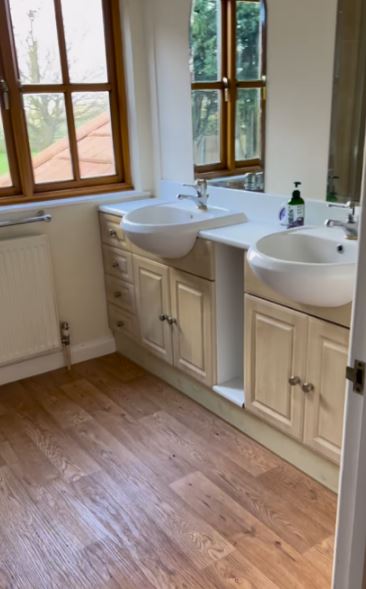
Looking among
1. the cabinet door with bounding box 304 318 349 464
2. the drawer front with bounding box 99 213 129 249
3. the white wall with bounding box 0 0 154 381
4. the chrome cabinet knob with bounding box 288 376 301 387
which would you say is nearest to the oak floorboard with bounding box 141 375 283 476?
the cabinet door with bounding box 304 318 349 464

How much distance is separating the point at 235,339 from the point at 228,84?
4.04 ft

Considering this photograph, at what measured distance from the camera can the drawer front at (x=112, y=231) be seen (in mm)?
2893

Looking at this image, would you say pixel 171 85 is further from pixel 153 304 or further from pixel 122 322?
pixel 122 322

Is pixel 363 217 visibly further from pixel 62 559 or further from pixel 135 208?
pixel 135 208

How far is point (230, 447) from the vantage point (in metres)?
2.33

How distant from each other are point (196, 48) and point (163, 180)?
29.8 inches

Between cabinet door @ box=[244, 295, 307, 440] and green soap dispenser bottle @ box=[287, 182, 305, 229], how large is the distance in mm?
399

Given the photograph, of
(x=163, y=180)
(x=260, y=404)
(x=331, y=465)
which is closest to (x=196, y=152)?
(x=163, y=180)

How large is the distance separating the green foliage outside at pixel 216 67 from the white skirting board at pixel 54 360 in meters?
1.27

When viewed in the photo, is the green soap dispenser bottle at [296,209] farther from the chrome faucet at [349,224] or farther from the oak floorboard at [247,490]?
the oak floorboard at [247,490]

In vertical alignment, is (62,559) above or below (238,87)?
below

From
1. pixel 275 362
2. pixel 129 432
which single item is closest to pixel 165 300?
pixel 129 432

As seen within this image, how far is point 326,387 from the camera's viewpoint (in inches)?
74.4

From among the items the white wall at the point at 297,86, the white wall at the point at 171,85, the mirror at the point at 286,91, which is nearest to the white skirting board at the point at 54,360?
the white wall at the point at 171,85
